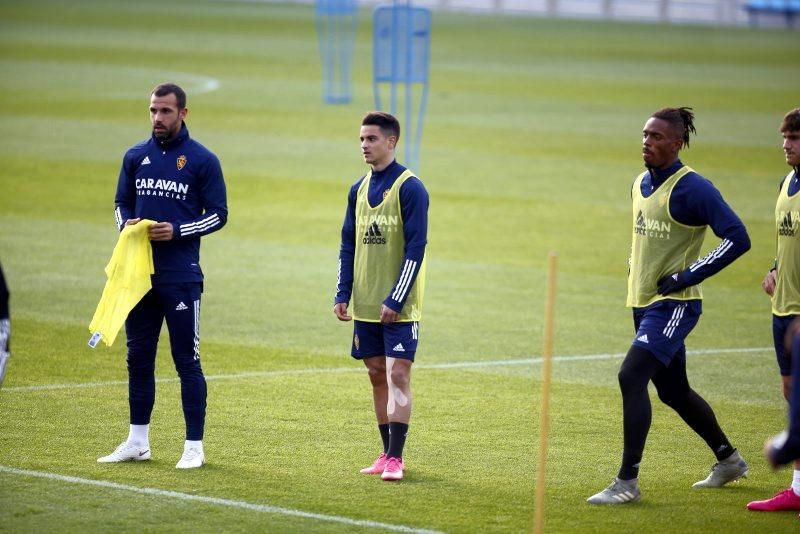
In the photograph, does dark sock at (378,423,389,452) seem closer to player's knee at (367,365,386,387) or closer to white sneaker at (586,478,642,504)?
player's knee at (367,365,386,387)

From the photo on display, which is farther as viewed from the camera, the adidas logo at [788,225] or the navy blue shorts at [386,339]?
the navy blue shorts at [386,339]

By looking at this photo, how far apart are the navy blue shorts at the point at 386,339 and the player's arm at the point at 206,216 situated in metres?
1.12

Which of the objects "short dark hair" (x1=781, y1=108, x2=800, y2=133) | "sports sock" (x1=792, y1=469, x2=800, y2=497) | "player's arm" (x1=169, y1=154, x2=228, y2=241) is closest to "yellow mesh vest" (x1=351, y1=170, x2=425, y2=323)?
"player's arm" (x1=169, y1=154, x2=228, y2=241)

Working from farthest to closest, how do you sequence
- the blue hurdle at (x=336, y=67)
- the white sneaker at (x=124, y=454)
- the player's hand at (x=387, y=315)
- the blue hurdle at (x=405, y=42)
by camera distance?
the blue hurdle at (x=336, y=67) → the blue hurdle at (x=405, y=42) → the white sneaker at (x=124, y=454) → the player's hand at (x=387, y=315)

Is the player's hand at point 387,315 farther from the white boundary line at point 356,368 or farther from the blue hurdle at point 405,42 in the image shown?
the blue hurdle at point 405,42

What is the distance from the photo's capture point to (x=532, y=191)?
23812 millimetres

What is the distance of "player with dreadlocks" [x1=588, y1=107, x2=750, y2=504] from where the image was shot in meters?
8.73

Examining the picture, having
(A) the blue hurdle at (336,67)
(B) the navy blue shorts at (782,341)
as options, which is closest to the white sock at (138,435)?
(B) the navy blue shorts at (782,341)

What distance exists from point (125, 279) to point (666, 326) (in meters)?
3.36

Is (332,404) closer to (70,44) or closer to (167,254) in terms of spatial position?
(167,254)

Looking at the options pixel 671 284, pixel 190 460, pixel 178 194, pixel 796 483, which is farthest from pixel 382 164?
pixel 796 483

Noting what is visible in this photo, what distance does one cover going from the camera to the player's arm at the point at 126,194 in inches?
374

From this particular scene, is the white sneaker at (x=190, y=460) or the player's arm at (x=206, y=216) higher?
the player's arm at (x=206, y=216)

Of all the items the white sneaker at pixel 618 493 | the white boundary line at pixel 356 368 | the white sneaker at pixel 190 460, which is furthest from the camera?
the white boundary line at pixel 356 368
